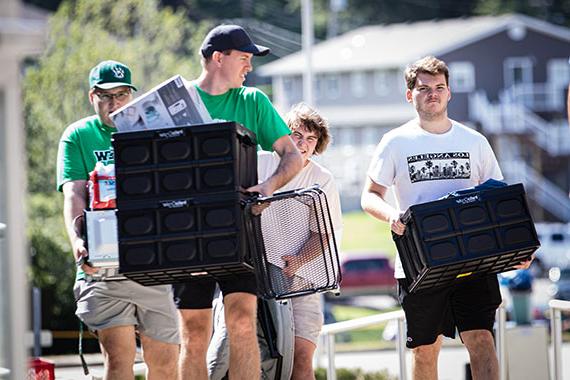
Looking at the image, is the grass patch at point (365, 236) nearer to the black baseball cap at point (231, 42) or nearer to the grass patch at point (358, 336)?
the grass patch at point (358, 336)

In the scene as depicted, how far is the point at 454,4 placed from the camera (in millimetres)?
80812

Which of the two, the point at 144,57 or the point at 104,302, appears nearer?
the point at 104,302

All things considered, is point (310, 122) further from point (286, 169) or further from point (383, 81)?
point (383, 81)

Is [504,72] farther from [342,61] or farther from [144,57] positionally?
[144,57]

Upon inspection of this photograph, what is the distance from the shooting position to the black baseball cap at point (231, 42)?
6145mm

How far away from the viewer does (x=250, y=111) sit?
20.5 feet

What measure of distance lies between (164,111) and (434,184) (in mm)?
1693

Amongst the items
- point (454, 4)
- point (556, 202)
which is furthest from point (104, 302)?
point (454, 4)

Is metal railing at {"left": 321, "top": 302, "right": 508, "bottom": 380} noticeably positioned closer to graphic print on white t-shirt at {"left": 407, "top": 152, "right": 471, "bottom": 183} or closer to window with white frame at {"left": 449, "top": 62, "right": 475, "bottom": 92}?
graphic print on white t-shirt at {"left": 407, "top": 152, "right": 471, "bottom": 183}

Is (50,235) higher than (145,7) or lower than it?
lower

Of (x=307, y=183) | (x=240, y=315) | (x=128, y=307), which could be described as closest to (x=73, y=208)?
(x=128, y=307)

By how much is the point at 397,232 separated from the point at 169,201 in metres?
1.33

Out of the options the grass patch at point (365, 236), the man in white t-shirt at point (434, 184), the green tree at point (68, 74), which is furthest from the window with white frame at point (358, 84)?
the man in white t-shirt at point (434, 184)

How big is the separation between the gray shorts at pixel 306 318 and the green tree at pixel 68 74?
84.6 ft
